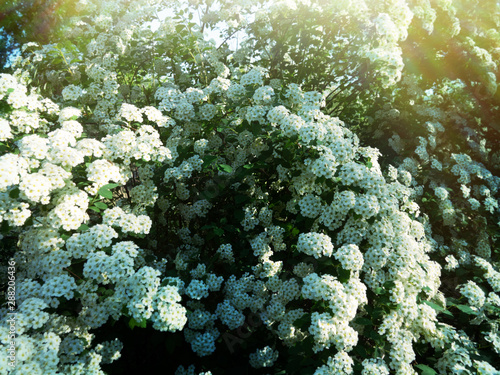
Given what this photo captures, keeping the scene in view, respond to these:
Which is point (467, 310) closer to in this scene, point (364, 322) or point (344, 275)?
point (364, 322)

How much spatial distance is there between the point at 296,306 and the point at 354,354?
2.21 ft

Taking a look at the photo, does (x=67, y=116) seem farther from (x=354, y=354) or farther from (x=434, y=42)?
(x=434, y=42)

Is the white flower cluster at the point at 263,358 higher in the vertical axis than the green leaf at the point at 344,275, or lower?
lower

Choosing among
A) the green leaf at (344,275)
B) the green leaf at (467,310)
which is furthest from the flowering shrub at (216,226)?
the green leaf at (467,310)

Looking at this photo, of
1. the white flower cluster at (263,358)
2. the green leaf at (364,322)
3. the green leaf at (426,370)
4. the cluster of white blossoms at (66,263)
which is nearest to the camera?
the cluster of white blossoms at (66,263)

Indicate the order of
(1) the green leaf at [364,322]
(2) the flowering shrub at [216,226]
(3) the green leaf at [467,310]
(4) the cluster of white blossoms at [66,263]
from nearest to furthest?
(4) the cluster of white blossoms at [66,263] < (2) the flowering shrub at [216,226] < (1) the green leaf at [364,322] < (3) the green leaf at [467,310]

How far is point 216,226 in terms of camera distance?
3.46 metres

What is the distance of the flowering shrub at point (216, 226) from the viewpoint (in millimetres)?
2471

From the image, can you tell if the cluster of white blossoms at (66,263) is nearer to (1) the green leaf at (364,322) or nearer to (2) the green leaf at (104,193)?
(2) the green leaf at (104,193)

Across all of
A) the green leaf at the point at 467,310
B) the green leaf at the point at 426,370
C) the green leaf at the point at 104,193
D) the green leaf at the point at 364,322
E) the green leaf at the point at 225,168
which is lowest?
the green leaf at the point at 426,370

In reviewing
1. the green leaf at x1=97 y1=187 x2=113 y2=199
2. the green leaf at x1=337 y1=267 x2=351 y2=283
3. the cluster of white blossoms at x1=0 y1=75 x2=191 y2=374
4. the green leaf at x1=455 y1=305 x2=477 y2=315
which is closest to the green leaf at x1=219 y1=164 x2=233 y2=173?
the cluster of white blossoms at x1=0 y1=75 x2=191 y2=374

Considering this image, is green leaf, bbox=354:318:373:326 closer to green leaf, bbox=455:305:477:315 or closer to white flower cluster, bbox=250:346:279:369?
white flower cluster, bbox=250:346:279:369

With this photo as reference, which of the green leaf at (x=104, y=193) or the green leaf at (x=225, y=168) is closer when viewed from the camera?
the green leaf at (x=104, y=193)

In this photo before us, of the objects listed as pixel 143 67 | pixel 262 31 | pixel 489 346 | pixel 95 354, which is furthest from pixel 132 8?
pixel 489 346
